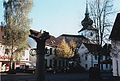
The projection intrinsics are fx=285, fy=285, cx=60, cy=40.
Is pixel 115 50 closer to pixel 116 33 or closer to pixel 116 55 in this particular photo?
pixel 116 55

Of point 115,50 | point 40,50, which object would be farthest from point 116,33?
point 40,50

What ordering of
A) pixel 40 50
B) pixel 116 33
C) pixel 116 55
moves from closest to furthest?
1. pixel 40 50
2. pixel 116 55
3. pixel 116 33

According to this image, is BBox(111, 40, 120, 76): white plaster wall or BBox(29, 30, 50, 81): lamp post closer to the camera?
BBox(29, 30, 50, 81): lamp post

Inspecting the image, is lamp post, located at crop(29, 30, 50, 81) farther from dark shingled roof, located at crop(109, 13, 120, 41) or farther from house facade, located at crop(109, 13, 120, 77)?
dark shingled roof, located at crop(109, 13, 120, 41)

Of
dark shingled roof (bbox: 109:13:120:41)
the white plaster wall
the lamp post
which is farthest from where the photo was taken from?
dark shingled roof (bbox: 109:13:120:41)

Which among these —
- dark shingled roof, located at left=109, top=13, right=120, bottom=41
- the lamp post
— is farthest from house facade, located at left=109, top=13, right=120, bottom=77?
the lamp post

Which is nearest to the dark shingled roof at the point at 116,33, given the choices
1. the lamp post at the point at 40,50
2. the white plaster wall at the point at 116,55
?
the white plaster wall at the point at 116,55

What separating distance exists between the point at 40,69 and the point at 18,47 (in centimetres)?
3812

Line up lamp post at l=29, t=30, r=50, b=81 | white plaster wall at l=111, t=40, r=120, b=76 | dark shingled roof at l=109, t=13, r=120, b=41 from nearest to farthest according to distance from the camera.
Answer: lamp post at l=29, t=30, r=50, b=81
white plaster wall at l=111, t=40, r=120, b=76
dark shingled roof at l=109, t=13, r=120, b=41

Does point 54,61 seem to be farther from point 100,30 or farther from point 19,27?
point 100,30

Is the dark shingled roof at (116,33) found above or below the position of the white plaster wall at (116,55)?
above

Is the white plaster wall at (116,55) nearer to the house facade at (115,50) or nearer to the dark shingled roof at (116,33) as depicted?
the house facade at (115,50)

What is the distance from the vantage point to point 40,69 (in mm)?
15914

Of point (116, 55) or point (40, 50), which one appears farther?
point (116, 55)
